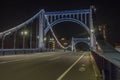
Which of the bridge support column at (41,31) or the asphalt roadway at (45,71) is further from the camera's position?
the bridge support column at (41,31)

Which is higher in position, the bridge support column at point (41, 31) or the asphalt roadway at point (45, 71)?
the bridge support column at point (41, 31)

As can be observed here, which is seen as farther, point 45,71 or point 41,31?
point 41,31

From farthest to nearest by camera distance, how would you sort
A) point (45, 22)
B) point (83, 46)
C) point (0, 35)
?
point (83, 46) < point (45, 22) < point (0, 35)

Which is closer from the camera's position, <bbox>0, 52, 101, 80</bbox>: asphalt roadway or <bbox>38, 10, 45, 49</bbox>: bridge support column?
<bbox>0, 52, 101, 80</bbox>: asphalt roadway

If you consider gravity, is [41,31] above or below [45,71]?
above

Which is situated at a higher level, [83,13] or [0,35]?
[83,13]

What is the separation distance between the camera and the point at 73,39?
165750mm

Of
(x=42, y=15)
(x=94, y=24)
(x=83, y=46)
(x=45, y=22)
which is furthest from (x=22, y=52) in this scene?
(x=83, y=46)

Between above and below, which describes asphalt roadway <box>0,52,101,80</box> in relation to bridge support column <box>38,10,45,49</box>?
below

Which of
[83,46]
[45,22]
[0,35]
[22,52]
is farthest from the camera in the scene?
[83,46]

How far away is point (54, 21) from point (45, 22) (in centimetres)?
446

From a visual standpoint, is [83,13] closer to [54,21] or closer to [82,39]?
[54,21]

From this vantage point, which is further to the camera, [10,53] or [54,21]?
[54,21]

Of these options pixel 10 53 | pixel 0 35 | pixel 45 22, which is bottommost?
pixel 10 53
